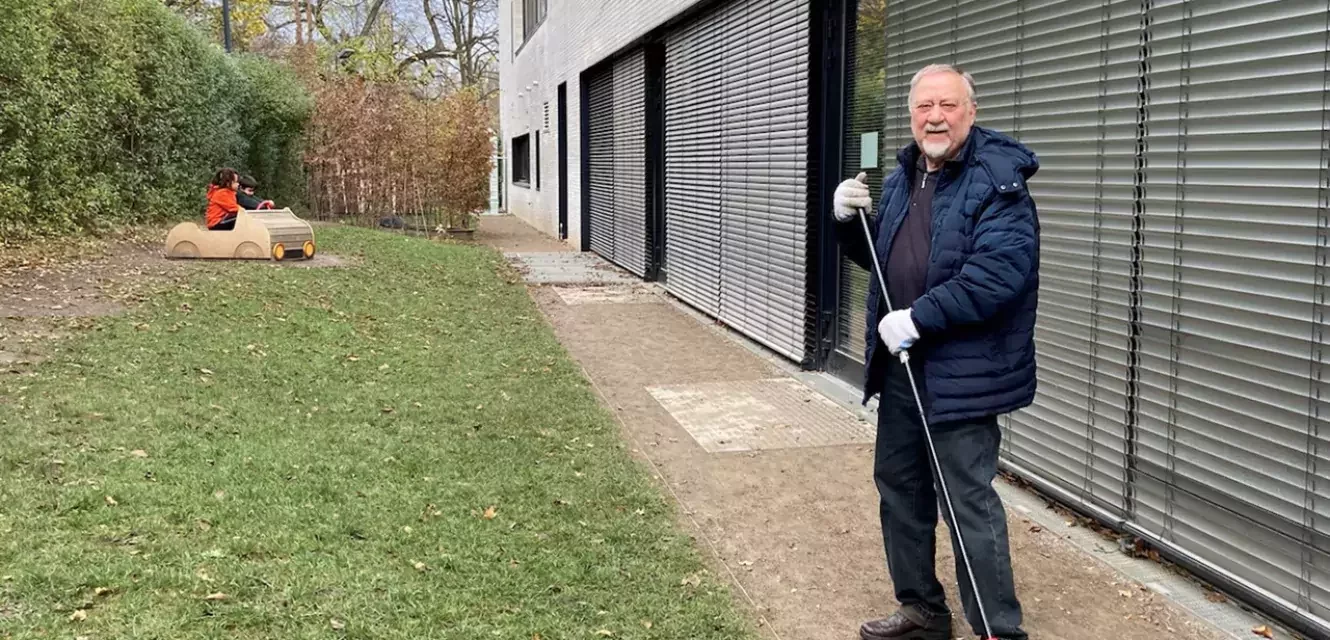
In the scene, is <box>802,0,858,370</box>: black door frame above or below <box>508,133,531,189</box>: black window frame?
below

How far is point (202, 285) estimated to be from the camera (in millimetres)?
10164

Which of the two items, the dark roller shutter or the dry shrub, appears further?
the dry shrub

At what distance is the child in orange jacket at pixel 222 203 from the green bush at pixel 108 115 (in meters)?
1.28

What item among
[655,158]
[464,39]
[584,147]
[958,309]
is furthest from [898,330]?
[464,39]

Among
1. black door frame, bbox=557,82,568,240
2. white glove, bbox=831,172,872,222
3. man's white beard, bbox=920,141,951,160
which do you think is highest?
black door frame, bbox=557,82,568,240

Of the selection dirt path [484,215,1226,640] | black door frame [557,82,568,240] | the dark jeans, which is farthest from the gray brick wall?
the dark jeans

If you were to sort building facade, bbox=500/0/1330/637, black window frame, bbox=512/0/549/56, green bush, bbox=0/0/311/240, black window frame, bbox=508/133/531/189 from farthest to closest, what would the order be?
black window frame, bbox=508/133/531/189, black window frame, bbox=512/0/549/56, green bush, bbox=0/0/311/240, building facade, bbox=500/0/1330/637

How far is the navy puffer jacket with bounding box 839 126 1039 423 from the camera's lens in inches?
115

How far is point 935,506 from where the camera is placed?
3.42 m

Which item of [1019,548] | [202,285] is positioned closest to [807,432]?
[1019,548]

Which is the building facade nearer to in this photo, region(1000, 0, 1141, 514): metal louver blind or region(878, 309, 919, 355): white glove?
region(1000, 0, 1141, 514): metal louver blind

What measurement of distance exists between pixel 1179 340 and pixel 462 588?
2594 millimetres

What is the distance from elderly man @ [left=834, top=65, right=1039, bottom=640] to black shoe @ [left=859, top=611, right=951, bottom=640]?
0.23 metres

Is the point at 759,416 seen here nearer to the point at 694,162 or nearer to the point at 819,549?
the point at 819,549
